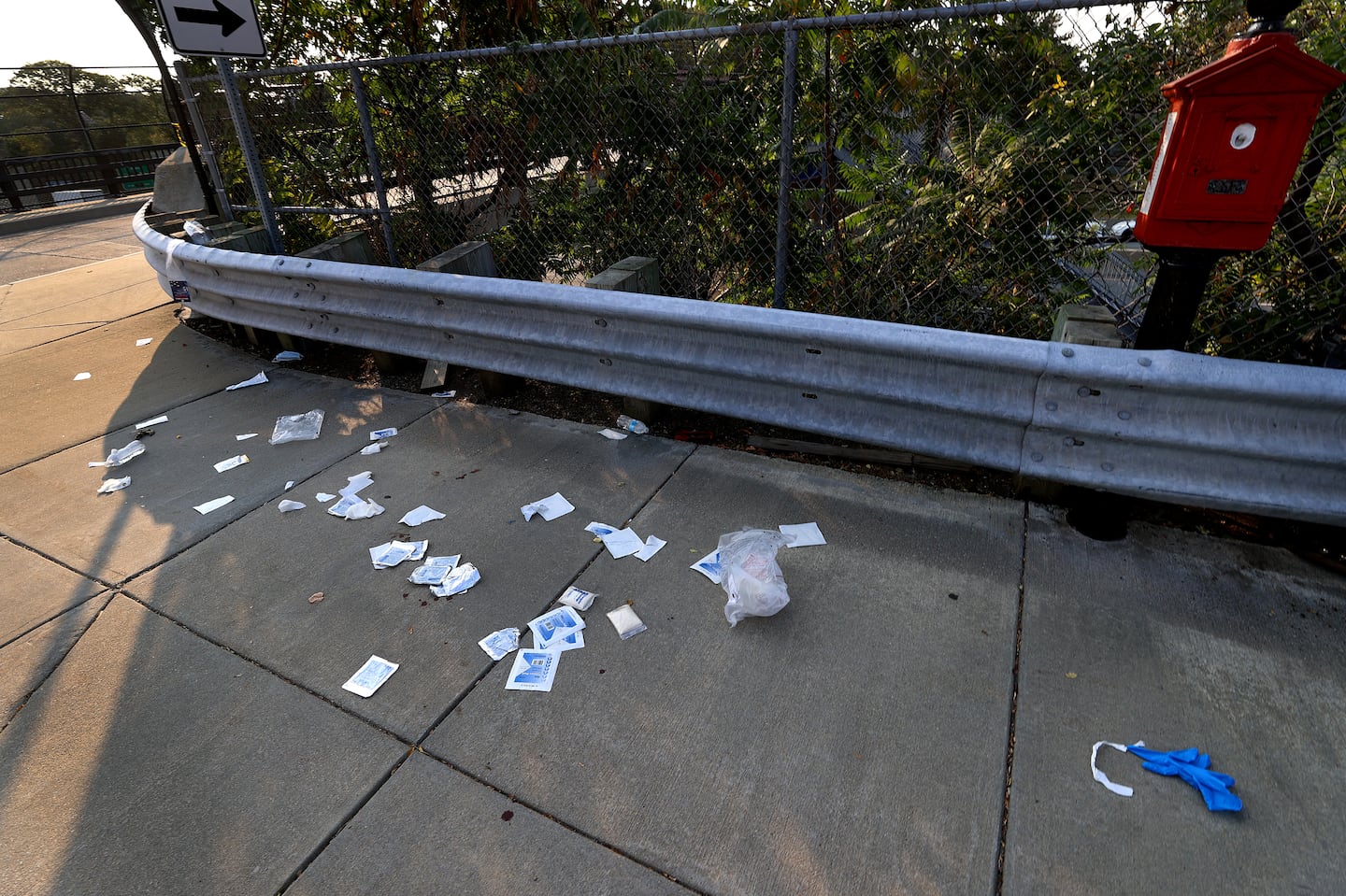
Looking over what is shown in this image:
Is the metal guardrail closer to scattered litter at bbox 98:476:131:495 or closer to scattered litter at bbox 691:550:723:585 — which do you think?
scattered litter at bbox 691:550:723:585

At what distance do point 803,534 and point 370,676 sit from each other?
1.83 meters

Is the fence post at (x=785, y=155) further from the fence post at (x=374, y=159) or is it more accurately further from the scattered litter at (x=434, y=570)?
the fence post at (x=374, y=159)

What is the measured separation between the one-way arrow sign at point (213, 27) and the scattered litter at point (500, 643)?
4.71 meters

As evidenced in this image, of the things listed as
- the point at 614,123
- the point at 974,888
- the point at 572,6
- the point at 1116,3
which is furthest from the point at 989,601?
the point at 572,6

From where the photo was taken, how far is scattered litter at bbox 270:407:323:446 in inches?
167

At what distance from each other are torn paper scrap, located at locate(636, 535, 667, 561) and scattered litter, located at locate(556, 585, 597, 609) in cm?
30

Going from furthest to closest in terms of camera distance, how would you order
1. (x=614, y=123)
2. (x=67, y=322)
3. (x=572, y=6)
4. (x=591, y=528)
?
(x=67, y=322) < (x=572, y=6) < (x=614, y=123) < (x=591, y=528)

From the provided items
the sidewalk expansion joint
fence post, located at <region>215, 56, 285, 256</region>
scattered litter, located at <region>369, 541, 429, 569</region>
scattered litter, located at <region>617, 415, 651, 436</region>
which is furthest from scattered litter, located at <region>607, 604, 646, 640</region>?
fence post, located at <region>215, 56, 285, 256</region>

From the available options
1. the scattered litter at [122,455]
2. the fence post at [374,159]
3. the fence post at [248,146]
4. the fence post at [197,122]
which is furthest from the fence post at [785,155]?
the fence post at [197,122]

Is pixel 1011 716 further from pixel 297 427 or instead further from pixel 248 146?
pixel 248 146

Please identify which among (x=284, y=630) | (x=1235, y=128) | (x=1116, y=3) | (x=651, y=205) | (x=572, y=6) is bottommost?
(x=284, y=630)

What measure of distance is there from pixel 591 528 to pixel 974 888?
199 centimetres

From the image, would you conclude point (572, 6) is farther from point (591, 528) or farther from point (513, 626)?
point (513, 626)

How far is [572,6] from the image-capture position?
16.7ft
